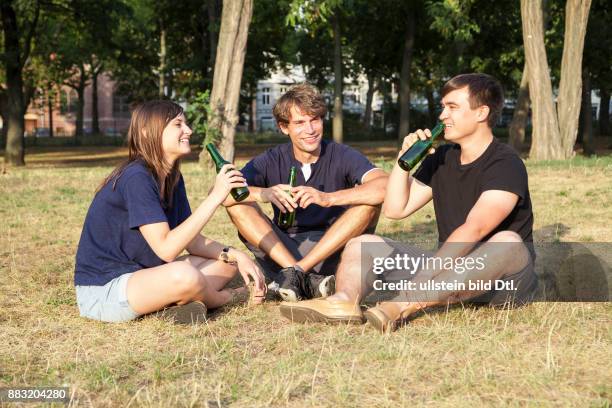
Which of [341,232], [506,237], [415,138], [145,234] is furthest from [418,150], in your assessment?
[145,234]

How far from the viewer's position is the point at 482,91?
4.93 metres

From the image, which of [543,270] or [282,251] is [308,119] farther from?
[543,270]

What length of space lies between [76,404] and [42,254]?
187 inches

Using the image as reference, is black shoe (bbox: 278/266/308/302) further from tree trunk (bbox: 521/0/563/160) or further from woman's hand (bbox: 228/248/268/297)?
tree trunk (bbox: 521/0/563/160)

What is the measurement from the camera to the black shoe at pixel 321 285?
18.0ft

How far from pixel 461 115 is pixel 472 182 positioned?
1.33 ft

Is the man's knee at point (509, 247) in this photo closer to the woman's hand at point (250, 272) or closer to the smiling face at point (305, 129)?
the woman's hand at point (250, 272)

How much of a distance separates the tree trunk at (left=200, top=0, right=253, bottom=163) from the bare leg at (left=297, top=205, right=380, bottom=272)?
12.6m

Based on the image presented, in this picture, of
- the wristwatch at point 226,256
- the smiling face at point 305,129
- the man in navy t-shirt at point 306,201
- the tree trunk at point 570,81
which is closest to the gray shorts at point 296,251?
the man in navy t-shirt at point 306,201

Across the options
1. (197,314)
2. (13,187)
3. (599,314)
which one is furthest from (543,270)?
(13,187)

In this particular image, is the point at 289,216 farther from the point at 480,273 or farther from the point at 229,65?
Answer: the point at 229,65

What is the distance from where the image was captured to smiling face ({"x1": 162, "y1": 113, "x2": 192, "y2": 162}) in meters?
4.96

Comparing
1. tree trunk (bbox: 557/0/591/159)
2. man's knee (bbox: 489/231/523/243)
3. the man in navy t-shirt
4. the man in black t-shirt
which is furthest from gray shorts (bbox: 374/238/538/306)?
tree trunk (bbox: 557/0/591/159)

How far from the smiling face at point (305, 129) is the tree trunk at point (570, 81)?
14.0 meters
